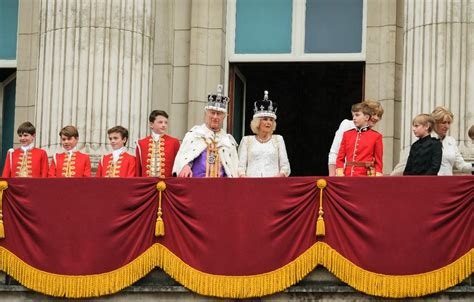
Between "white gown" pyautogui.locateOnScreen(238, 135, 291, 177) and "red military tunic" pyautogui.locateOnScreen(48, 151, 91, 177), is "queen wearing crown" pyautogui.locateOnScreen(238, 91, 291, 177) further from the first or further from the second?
"red military tunic" pyautogui.locateOnScreen(48, 151, 91, 177)

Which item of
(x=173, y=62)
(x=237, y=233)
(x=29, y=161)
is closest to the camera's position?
(x=237, y=233)

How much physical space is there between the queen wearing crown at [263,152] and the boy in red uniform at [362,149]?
0.90 m

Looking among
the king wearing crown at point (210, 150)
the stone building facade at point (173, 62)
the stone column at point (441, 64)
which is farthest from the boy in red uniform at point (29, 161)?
the stone column at point (441, 64)

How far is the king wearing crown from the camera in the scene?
73.3 ft

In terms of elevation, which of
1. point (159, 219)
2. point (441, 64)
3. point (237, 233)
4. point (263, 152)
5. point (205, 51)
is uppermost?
point (205, 51)

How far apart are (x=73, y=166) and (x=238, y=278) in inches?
146

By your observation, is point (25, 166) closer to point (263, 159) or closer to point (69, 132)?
point (69, 132)

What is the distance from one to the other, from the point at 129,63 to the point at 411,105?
453 cm

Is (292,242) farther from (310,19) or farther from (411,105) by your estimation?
(310,19)

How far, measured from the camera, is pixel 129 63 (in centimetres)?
2547

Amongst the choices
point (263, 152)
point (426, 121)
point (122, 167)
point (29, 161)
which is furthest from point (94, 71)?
point (426, 121)

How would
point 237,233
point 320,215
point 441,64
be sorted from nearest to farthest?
1. point 320,215
2. point 237,233
3. point 441,64

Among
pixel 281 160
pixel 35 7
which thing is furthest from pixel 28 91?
pixel 281 160

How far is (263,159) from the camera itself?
22.4 m
